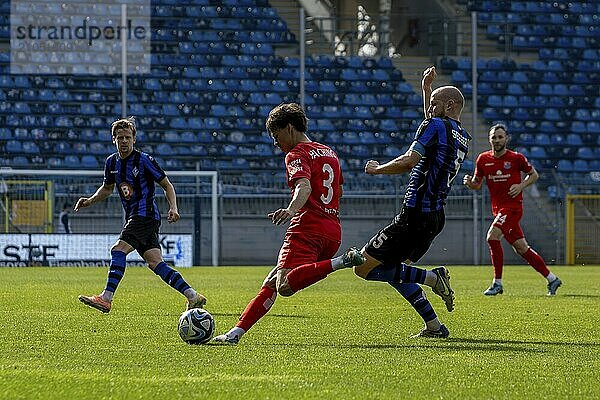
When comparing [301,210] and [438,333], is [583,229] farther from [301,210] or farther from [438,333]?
[301,210]

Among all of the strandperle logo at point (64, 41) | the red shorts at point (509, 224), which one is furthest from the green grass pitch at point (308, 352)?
the strandperle logo at point (64, 41)

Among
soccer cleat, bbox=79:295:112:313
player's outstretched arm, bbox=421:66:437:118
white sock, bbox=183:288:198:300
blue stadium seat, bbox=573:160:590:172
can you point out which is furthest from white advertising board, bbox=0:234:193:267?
player's outstretched arm, bbox=421:66:437:118

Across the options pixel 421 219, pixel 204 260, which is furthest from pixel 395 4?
pixel 421 219

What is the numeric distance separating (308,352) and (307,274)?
460mm

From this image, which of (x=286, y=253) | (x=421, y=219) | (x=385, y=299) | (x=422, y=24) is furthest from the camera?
(x=422, y=24)

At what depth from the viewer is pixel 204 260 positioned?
24906mm

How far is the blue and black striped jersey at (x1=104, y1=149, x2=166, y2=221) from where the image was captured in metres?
10.4

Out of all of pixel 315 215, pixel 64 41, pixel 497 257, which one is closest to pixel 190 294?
pixel 315 215

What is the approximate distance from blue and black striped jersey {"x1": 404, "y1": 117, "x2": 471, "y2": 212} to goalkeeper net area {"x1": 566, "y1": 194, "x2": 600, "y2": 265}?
19.3 metres

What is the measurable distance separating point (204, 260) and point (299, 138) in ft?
58.4

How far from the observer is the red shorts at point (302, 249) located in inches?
282

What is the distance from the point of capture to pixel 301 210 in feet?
24.2

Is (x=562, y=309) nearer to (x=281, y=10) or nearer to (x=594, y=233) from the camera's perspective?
(x=594, y=233)

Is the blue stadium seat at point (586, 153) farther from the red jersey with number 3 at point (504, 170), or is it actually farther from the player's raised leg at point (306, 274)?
the player's raised leg at point (306, 274)
